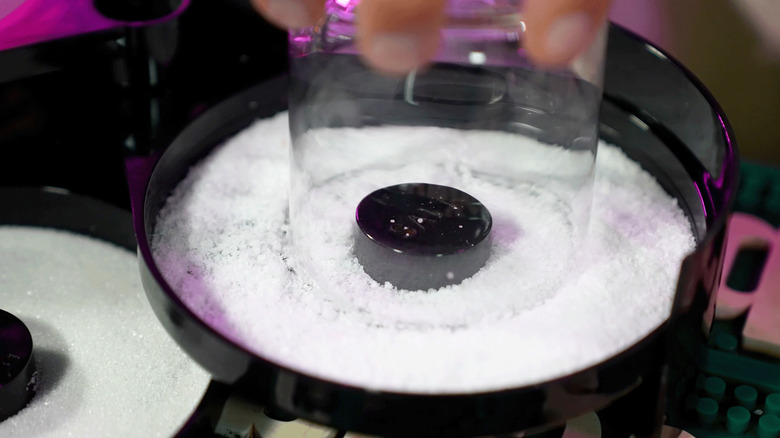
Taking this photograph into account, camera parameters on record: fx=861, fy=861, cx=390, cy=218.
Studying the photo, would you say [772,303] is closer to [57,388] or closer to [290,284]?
[290,284]

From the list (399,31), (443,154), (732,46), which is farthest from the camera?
(732,46)

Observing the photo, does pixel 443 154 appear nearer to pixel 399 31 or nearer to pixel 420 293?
pixel 420 293

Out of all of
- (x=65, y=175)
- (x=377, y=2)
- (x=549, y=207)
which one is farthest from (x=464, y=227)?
(x=65, y=175)

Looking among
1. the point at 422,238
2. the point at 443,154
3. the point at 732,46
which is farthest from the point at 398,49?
the point at 732,46

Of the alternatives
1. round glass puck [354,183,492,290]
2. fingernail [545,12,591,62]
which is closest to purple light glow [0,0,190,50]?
round glass puck [354,183,492,290]

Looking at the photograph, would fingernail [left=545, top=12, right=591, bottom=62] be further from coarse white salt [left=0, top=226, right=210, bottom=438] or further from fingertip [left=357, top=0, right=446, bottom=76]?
coarse white salt [left=0, top=226, right=210, bottom=438]

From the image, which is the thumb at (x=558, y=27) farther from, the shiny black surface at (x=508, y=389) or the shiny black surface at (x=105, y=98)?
the shiny black surface at (x=105, y=98)

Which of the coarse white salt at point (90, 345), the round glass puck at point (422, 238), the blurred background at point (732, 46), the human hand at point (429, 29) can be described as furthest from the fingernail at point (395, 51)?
the blurred background at point (732, 46)
